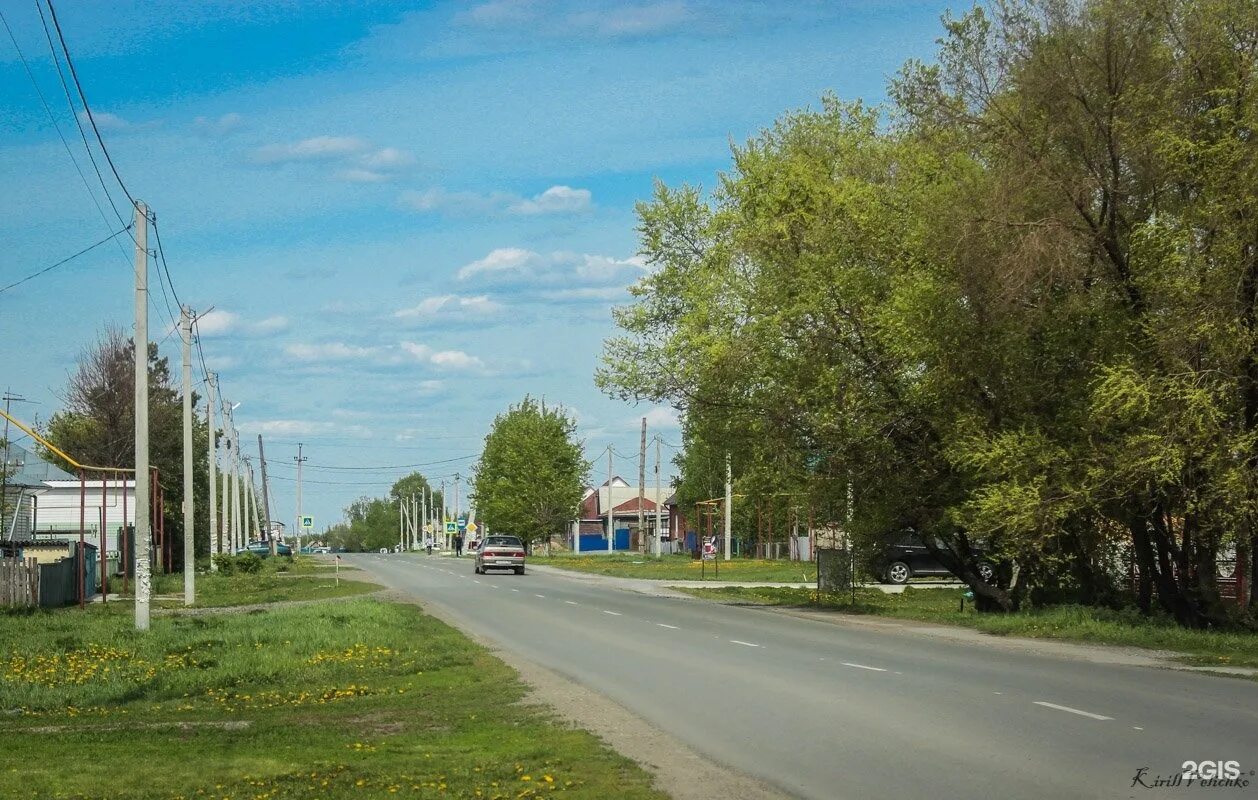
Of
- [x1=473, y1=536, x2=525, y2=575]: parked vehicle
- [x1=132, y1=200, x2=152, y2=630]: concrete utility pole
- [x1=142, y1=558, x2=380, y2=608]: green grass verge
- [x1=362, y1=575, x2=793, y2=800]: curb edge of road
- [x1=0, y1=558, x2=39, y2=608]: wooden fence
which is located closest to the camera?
[x1=362, y1=575, x2=793, y2=800]: curb edge of road

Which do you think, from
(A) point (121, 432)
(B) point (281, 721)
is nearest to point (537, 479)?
(A) point (121, 432)

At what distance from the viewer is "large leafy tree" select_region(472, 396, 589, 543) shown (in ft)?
326

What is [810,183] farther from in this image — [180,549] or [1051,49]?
[180,549]

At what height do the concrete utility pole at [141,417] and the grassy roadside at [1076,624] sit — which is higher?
the concrete utility pole at [141,417]

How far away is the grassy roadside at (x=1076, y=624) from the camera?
21578mm

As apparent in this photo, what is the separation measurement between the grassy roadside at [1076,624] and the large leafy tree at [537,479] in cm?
6013

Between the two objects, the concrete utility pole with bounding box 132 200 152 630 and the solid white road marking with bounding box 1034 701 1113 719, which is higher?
the concrete utility pole with bounding box 132 200 152 630

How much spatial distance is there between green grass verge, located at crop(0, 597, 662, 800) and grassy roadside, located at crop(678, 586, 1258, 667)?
411 inches

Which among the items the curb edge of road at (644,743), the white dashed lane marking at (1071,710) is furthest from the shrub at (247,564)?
the white dashed lane marking at (1071,710)

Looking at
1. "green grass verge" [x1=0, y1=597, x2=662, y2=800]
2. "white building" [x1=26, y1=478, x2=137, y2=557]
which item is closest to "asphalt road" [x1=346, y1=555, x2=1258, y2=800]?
"green grass verge" [x1=0, y1=597, x2=662, y2=800]

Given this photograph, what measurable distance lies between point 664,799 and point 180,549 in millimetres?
66389

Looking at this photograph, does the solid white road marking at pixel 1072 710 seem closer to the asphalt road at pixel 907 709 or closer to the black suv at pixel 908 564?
the asphalt road at pixel 907 709

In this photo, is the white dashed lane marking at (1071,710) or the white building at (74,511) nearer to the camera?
the white dashed lane marking at (1071,710)

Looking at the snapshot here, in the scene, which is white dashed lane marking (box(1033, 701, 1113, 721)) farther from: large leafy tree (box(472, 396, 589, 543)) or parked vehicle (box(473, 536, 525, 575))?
large leafy tree (box(472, 396, 589, 543))
